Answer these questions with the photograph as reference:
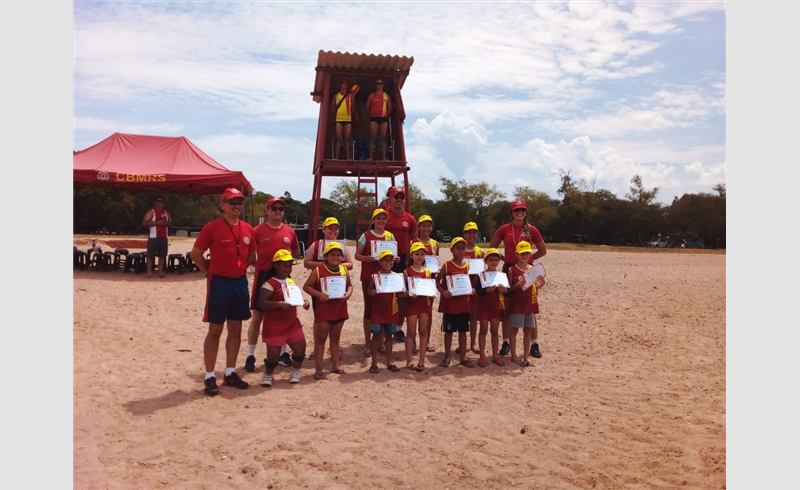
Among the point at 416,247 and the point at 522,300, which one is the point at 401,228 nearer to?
the point at 416,247

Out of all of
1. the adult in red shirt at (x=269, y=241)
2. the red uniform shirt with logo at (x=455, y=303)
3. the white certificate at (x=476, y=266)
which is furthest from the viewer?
A: the white certificate at (x=476, y=266)

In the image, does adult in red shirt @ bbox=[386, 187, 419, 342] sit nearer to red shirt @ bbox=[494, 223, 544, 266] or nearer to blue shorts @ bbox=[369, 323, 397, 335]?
blue shorts @ bbox=[369, 323, 397, 335]

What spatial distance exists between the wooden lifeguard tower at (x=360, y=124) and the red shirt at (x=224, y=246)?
4.65 m

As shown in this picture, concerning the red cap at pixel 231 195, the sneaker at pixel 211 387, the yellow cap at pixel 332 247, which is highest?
the red cap at pixel 231 195

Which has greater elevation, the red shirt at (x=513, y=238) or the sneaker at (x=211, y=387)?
the red shirt at (x=513, y=238)

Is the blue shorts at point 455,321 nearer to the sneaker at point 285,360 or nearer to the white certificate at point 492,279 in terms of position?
the white certificate at point 492,279

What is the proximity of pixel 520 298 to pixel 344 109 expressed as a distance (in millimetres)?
5270

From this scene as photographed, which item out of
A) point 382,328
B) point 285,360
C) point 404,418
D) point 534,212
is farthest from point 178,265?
point 534,212

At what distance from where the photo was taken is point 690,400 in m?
7.00

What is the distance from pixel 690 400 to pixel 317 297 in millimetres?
4536

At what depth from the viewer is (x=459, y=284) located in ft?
A: 26.5

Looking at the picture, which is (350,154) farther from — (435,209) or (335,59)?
(435,209)

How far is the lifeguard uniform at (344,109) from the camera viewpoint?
11.5m

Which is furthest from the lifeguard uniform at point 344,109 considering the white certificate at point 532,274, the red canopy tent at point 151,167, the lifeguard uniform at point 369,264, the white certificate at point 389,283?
the red canopy tent at point 151,167
